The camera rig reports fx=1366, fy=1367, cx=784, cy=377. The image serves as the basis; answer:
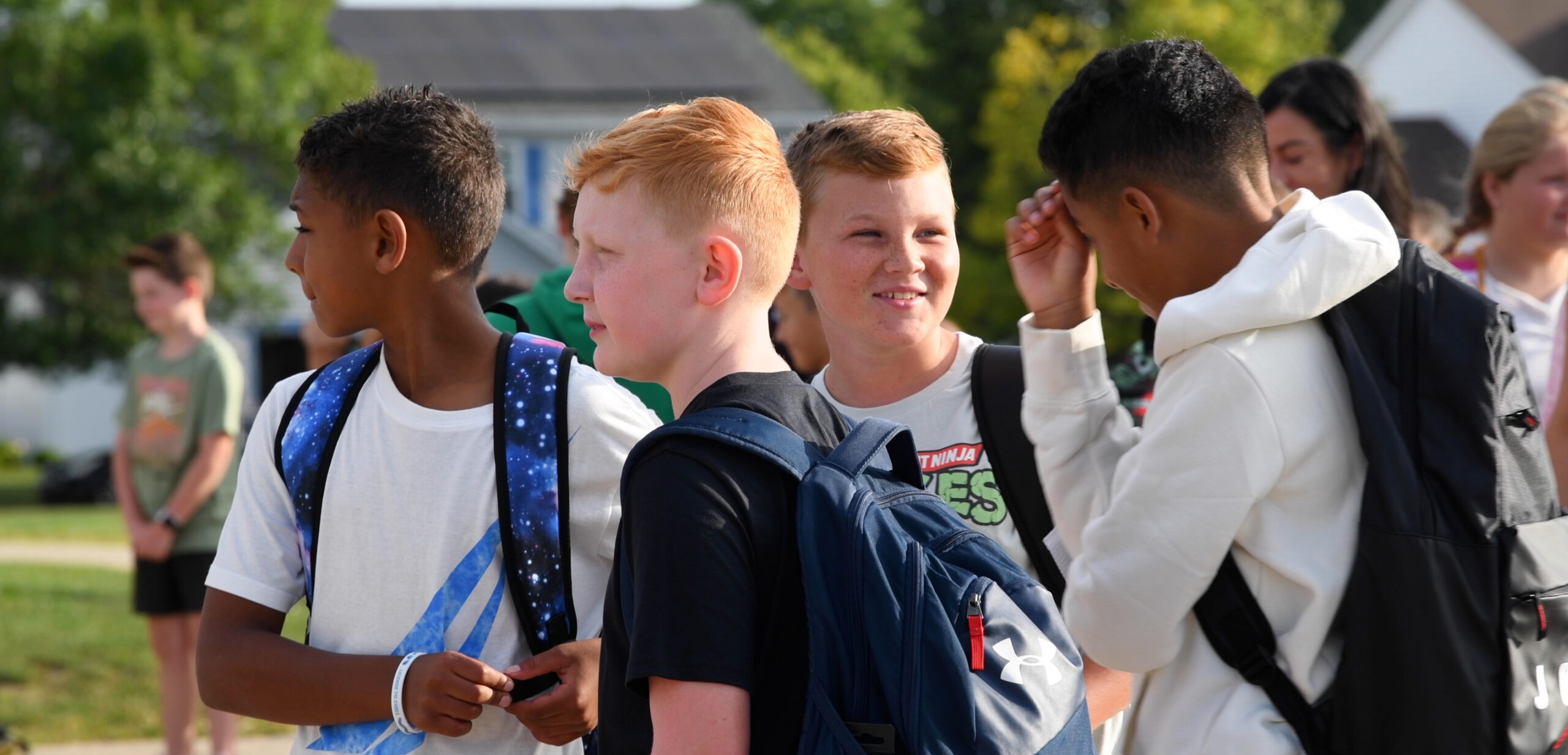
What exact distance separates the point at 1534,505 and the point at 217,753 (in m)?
6.32

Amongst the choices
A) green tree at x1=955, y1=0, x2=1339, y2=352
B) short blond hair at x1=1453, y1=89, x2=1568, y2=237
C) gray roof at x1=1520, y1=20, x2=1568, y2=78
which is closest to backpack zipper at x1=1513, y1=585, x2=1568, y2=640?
short blond hair at x1=1453, y1=89, x2=1568, y2=237

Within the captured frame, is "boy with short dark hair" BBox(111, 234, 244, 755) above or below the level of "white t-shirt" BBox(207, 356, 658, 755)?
below

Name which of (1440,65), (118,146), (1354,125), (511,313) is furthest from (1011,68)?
(511,313)

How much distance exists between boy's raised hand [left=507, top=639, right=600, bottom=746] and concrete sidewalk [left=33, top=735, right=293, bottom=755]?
215 inches

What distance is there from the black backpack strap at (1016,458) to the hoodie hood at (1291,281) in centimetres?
50

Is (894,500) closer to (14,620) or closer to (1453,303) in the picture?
(1453,303)

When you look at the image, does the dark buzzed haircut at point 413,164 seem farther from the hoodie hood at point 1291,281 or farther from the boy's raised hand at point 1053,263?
the hoodie hood at point 1291,281

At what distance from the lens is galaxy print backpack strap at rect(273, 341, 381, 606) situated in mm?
2457

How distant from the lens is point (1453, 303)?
6.91 feet

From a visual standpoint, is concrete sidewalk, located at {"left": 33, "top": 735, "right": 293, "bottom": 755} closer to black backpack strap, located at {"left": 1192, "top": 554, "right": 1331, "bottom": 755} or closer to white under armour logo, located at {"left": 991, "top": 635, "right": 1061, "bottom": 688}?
black backpack strap, located at {"left": 1192, "top": 554, "right": 1331, "bottom": 755}

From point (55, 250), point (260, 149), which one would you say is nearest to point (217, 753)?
point (55, 250)

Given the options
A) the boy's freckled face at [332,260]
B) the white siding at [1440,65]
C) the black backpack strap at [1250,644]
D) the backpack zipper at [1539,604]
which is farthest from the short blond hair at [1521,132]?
the white siding at [1440,65]

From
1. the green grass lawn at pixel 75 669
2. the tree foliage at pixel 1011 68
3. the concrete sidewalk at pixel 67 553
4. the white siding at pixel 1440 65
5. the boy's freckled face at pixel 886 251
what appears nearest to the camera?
the boy's freckled face at pixel 886 251

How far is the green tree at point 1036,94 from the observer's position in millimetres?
27688
